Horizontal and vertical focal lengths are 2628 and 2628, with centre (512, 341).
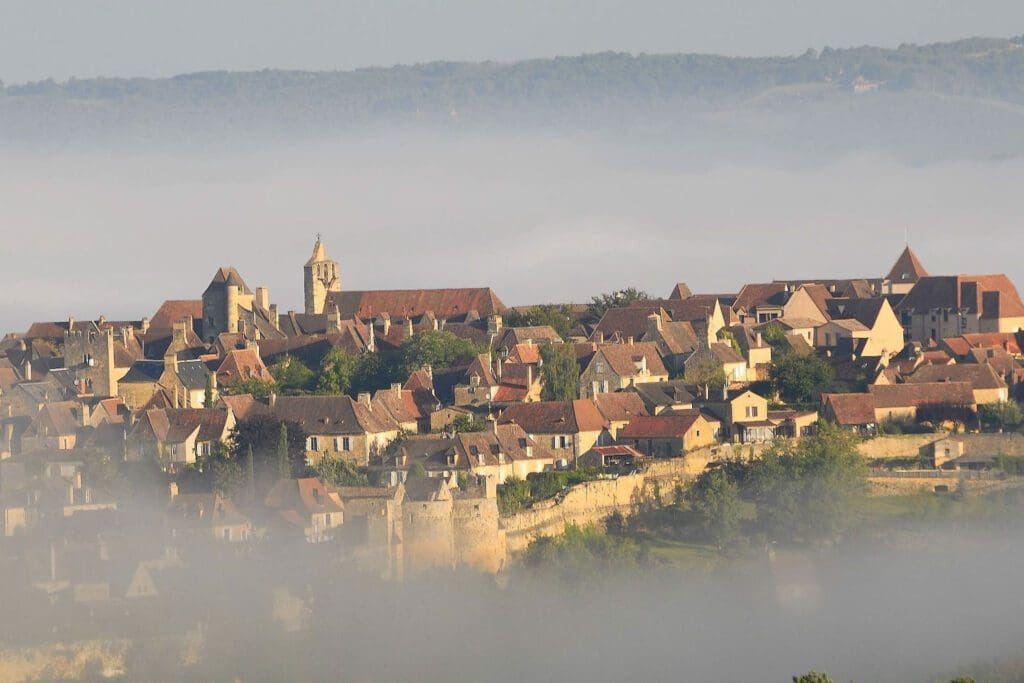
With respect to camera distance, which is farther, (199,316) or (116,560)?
(199,316)

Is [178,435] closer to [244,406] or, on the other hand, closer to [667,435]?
[244,406]

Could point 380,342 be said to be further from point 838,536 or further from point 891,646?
point 891,646

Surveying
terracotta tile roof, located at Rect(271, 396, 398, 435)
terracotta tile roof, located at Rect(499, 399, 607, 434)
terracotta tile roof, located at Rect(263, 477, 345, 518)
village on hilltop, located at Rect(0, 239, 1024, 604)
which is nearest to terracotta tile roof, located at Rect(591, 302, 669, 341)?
village on hilltop, located at Rect(0, 239, 1024, 604)

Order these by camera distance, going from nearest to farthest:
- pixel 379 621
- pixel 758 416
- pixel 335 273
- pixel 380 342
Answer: pixel 379 621 < pixel 758 416 < pixel 380 342 < pixel 335 273

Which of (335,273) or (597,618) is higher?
(335,273)

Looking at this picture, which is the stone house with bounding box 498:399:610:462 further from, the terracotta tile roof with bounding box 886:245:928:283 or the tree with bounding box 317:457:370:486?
the terracotta tile roof with bounding box 886:245:928:283

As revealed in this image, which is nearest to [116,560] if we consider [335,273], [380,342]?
[380,342]
